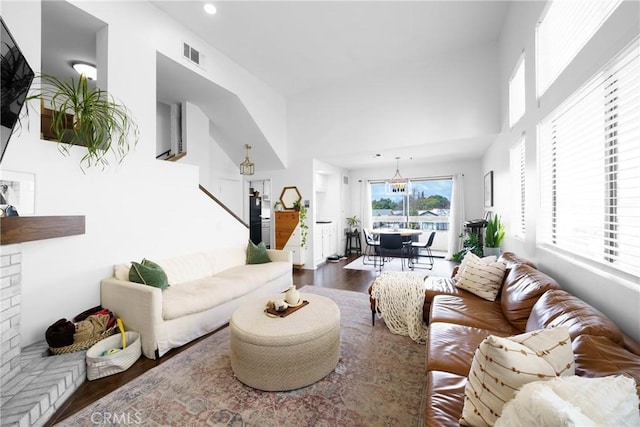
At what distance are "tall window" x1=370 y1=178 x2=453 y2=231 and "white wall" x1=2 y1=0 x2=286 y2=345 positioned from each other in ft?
15.9

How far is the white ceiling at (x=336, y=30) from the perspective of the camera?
10.5 ft

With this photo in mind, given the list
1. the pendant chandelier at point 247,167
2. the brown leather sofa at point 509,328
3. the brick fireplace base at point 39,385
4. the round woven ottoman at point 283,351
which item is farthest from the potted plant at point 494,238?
the brick fireplace base at point 39,385

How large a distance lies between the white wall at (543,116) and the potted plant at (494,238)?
113mm

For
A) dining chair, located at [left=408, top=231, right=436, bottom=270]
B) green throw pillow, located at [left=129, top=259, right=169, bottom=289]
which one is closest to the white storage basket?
green throw pillow, located at [left=129, top=259, right=169, bottom=289]

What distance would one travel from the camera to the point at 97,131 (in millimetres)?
2402

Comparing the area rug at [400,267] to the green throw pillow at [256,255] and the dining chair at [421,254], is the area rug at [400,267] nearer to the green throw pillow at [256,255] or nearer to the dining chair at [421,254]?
the dining chair at [421,254]

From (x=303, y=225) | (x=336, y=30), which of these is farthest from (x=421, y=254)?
(x=336, y=30)

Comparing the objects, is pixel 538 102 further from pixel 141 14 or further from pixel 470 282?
pixel 141 14

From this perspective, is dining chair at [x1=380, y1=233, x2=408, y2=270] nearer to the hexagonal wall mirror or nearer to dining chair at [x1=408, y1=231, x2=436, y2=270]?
dining chair at [x1=408, y1=231, x2=436, y2=270]

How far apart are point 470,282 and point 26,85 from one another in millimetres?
3984

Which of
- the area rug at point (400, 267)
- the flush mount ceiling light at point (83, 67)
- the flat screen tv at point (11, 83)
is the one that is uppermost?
the flush mount ceiling light at point (83, 67)

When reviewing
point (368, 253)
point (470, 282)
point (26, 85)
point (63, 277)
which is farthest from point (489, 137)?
point (63, 277)

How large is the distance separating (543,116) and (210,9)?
388 cm

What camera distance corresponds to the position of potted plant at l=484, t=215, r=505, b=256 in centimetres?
362
